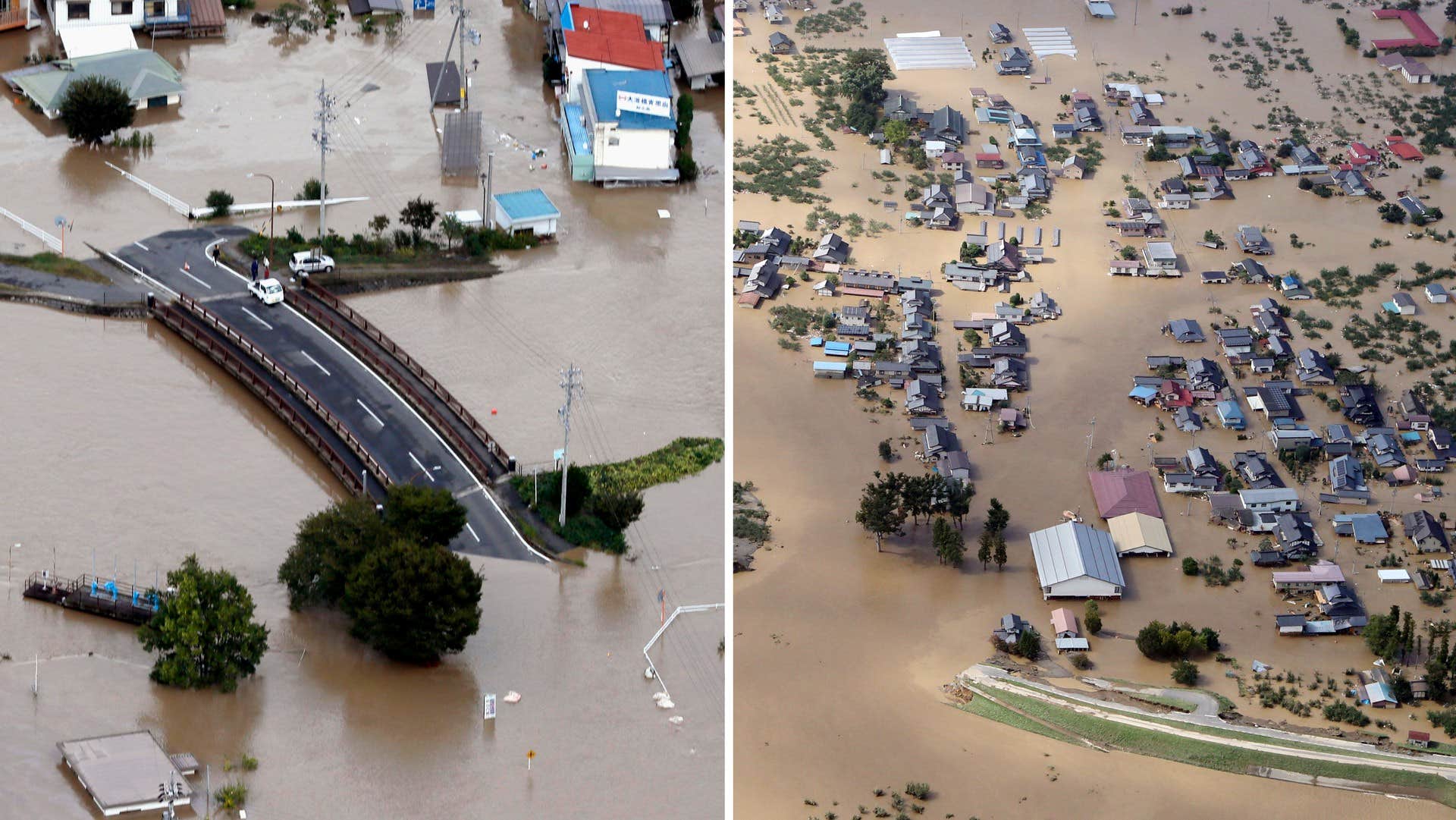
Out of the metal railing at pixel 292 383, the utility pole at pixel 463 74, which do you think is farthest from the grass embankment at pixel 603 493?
the utility pole at pixel 463 74

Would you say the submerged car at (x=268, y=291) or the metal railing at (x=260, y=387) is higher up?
the submerged car at (x=268, y=291)

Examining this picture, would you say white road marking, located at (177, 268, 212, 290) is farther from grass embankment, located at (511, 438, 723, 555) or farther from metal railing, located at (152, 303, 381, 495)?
grass embankment, located at (511, 438, 723, 555)

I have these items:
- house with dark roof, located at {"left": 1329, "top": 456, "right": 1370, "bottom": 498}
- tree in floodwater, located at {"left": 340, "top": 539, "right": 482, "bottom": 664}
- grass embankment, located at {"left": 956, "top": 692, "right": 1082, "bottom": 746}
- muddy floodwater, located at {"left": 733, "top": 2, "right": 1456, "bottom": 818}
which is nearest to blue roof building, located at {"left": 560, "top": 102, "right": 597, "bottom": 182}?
muddy floodwater, located at {"left": 733, "top": 2, "right": 1456, "bottom": 818}

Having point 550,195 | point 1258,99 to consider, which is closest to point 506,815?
point 550,195

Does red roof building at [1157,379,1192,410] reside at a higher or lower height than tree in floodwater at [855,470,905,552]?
higher

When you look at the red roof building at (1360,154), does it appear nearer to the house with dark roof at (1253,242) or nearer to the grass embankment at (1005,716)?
the house with dark roof at (1253,242)

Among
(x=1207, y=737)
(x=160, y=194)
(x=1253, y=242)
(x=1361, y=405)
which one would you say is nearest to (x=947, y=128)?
(x=1253, y=242)

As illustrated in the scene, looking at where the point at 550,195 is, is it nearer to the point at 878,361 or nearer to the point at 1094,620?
the point at 878,361
